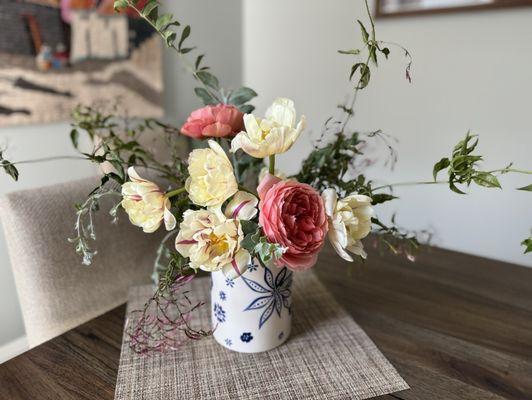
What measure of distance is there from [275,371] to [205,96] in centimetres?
49

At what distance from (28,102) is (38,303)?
0.96 meters

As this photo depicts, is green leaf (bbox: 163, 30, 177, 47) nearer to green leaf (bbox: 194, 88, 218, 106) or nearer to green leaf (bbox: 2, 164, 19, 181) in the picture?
green leaf (bbox: 194, 88, 218, 106)

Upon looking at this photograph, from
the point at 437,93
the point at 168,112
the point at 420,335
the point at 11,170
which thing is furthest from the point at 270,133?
the point at 168,112

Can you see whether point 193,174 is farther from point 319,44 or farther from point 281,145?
point 319,44

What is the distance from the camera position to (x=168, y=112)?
204cm

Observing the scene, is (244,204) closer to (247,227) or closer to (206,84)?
(247,227)

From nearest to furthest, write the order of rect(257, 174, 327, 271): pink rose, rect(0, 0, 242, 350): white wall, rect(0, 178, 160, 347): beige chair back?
rect(257, 174, 327, 271): pink rose
rect(0, 178, 160, 347): beige chair back
rect(0, 0, 242, 350): white wall

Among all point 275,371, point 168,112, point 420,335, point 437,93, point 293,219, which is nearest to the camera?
point 293,219

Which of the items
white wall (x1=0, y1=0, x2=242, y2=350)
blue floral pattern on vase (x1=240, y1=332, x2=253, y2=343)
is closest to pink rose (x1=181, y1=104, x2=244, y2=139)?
blue floral pattern on vase (x1=240, y1=332, x2=253, y2=343)

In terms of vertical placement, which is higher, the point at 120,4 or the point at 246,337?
the point at 120,4

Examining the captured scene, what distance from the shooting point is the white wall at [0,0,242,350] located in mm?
1521

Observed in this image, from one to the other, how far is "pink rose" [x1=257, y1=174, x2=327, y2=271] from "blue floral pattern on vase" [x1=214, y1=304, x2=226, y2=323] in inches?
7.6

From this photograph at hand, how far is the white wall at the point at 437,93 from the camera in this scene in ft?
5.03

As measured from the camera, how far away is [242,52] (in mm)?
2318
